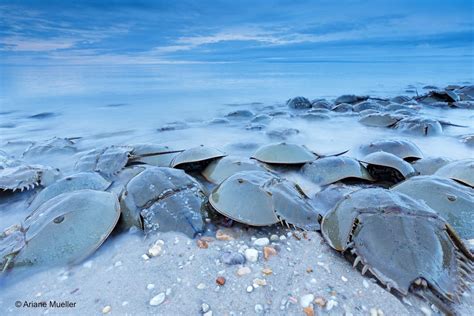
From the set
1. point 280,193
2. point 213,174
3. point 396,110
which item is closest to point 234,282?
point 280,193

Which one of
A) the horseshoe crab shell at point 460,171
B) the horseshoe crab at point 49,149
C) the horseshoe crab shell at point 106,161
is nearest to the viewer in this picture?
the horseshoe crab shell at point 460,171

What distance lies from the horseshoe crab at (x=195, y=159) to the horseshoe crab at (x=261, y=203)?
1.00 m

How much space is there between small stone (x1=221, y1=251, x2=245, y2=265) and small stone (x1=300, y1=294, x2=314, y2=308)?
0.44 m

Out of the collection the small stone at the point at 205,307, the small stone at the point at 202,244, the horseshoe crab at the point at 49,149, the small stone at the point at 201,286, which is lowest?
the horseshoe crab at the point at 49,149

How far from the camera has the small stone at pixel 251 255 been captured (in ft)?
6.09

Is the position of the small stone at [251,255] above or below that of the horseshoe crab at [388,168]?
below

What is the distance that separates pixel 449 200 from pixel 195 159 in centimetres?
239

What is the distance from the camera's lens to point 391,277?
150 cm

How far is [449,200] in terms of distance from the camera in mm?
2074

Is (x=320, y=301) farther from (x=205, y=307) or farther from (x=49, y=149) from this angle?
(x=49, y=149)

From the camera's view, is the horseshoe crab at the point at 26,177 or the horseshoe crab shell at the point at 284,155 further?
the horseshoe crab shell at the point at 284,155

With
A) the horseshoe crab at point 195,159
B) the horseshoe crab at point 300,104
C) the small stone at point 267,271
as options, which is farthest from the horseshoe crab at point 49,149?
the horseshoe crab at point 300,104

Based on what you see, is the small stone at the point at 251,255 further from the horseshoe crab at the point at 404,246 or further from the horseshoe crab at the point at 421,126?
the horseshoe crab at the point at 421,126

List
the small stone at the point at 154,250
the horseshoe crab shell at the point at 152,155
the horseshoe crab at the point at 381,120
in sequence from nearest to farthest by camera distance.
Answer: the small stone at the point at 154,250 < the horseshoe crab shell at the point at 152,155 < the horseshoe crab at the point at 381,120
